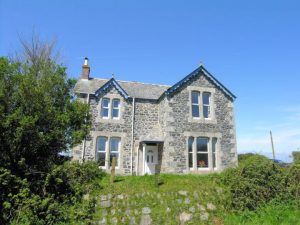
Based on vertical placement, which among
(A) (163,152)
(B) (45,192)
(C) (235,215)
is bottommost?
(C) (235,215)

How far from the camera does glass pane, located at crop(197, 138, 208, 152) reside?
22041mm

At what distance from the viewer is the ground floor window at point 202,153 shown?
70.6 feet

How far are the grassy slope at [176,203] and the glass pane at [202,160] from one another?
6.38 meters

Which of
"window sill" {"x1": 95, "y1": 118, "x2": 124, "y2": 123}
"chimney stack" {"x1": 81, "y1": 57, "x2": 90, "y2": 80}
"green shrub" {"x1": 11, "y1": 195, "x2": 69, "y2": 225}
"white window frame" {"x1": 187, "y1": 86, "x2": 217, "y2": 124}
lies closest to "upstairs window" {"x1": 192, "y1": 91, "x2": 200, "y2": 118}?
"white window frame" {"x1": 187, "y1": 86, "x2": 217, "y2": 124}

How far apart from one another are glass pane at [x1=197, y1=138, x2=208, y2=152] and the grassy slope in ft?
22.3

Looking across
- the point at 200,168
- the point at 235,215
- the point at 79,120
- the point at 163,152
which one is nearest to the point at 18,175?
the point at 79,120

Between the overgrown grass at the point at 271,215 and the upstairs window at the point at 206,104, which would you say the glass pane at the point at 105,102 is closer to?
the upstairs window at the point at 206,104

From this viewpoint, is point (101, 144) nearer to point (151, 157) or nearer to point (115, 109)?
point (115, 109)

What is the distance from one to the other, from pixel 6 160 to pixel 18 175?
65 cm

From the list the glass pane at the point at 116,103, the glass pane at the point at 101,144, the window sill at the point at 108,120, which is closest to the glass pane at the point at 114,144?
the glass pane at the point at 101,144

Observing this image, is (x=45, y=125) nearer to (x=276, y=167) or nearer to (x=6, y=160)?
(x=6, y=160)

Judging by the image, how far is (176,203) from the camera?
42.9 feet

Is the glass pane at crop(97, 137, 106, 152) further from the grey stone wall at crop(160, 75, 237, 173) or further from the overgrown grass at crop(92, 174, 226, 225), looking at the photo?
the overgrown grass at crop(92, 174, 226, 225)

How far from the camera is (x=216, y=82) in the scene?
77.8 ft
